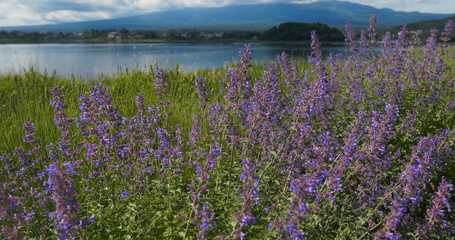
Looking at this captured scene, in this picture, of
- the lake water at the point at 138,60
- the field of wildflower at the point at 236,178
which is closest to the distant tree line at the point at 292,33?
the lake water at the point at 138,60

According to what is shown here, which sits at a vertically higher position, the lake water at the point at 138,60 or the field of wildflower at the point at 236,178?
the lake water at the point at 138,60

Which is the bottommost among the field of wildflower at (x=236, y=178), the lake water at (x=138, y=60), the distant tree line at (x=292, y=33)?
the field of wildflower at (x=236, y=178)

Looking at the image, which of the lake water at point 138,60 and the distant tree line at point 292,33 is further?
the distant tree line at point 292,33

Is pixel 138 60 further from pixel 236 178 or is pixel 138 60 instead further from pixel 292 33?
pixel 236 178

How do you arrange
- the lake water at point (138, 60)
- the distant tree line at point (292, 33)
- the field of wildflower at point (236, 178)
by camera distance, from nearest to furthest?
the field of wildflower at point (236, 178) → the lake water at point (138, 60) → the distant tree line at point (292, 33)

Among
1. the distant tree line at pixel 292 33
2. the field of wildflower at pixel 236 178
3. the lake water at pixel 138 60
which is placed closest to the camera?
the field of wildflower at pixel 236 178

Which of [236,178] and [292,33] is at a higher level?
[292,33]

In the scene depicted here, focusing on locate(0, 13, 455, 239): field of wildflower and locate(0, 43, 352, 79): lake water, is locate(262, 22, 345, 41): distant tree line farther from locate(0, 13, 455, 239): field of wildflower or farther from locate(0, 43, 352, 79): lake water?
locate(0, 13, 455, 239): field of wildflower

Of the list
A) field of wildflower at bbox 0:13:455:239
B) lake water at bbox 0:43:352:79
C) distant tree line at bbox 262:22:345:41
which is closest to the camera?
field of wildflower at bbox 0:13:455:239

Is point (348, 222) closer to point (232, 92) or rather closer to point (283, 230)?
point (283, 230)

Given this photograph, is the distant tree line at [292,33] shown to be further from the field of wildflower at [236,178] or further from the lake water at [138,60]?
the field of wildflower at [236,178]

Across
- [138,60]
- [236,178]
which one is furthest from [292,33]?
[236,178]

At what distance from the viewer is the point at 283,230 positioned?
88.2 inches

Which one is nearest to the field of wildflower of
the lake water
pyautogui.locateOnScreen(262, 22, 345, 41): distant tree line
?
the lake water
